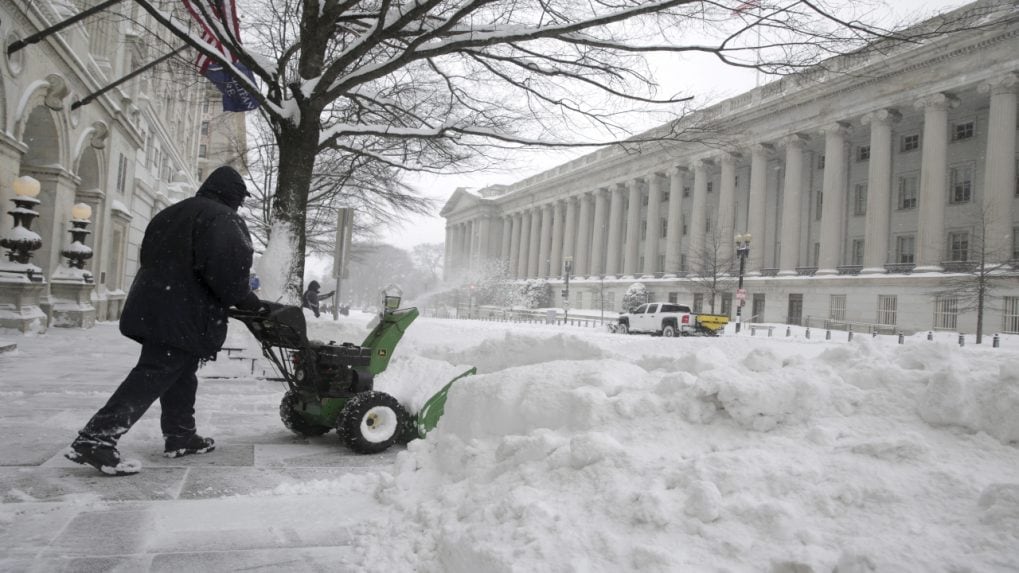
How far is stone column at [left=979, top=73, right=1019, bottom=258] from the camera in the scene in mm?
28656

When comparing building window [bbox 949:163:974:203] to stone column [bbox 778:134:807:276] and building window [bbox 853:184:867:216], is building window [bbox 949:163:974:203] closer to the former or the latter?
building window [bbox 853:184:867:216]

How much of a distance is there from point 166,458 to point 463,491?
2.62 m

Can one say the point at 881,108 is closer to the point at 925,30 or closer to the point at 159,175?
the point at 925,30

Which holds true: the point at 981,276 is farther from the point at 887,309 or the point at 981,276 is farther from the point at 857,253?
the point at 857,253

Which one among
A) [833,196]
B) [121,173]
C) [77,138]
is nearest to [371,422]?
[77,138]

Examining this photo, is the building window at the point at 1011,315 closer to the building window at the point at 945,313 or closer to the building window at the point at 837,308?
the building window at the point at 945,313

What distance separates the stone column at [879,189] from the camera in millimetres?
34406

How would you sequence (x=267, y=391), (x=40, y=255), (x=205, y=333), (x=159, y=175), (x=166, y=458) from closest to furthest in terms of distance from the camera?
(x=205, y=333), (x=166, y=458), (x=267, y=391), (x=40, y=255), (x=159, y=175)

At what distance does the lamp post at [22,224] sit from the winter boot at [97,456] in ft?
35.8

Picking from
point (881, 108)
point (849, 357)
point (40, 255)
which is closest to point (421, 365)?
point (849, 357)

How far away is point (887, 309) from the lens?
1303 inches

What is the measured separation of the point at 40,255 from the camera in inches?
580

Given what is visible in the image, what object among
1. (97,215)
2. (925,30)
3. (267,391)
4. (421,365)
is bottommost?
(267,391)

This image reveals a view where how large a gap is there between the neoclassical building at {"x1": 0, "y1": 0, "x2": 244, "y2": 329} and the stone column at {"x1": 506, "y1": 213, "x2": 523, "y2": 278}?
56.6 metres
